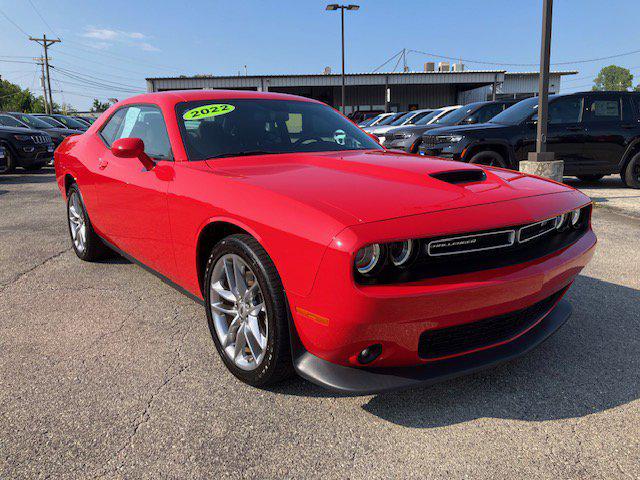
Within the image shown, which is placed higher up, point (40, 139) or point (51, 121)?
point (51, 121)

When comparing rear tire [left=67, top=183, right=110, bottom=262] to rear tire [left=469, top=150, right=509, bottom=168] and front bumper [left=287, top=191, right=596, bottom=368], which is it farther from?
rear tire [left=469, top=150, right=509, bottom=168]

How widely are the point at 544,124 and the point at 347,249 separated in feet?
22.9

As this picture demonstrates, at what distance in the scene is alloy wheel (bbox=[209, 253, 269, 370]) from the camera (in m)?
2.31

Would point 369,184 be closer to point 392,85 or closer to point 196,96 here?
point 196,96

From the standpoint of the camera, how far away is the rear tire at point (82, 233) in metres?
4.29

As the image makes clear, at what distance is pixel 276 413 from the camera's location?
7.14 ft

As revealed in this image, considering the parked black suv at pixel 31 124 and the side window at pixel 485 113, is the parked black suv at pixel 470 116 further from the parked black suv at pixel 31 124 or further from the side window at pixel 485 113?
the parked black suv at pixel 31 124

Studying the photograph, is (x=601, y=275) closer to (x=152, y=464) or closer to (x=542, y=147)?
(x=152, y=464)

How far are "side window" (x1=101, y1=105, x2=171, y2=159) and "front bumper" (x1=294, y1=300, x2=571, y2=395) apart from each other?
1663mm

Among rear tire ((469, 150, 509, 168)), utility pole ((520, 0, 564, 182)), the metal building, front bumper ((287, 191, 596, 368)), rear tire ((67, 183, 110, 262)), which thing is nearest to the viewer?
front bumper ((287, 191, 596, 368))

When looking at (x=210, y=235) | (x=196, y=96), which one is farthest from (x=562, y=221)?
(x=196, y=96)

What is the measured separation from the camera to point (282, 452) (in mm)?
1923

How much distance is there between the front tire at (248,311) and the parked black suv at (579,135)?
6.37 metres

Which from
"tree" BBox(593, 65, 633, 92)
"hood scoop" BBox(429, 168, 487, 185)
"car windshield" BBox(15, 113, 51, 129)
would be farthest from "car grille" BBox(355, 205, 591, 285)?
"tree" BBox(593, 65, 633, 92)
